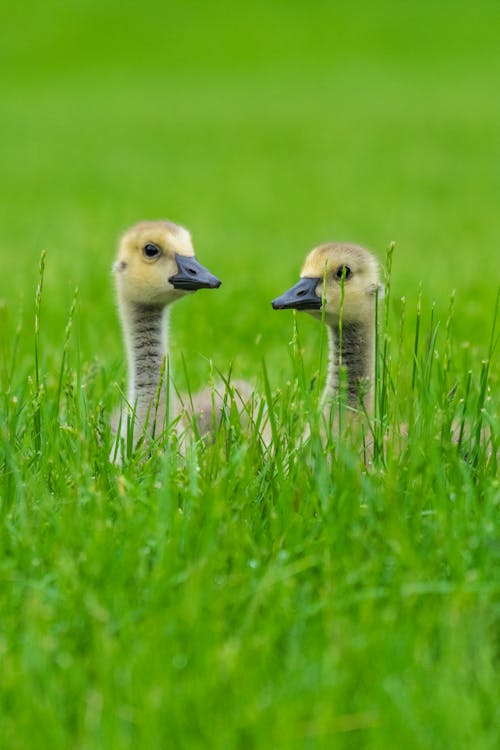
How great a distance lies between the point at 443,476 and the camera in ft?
11.7

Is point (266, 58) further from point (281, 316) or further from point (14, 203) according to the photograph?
point (281, 316)

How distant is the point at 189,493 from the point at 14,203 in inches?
540

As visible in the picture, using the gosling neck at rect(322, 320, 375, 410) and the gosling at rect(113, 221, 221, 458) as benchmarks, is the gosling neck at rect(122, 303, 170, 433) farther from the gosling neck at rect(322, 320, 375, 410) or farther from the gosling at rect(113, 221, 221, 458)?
the gosling neck at rect(322, 320, 375, 410)

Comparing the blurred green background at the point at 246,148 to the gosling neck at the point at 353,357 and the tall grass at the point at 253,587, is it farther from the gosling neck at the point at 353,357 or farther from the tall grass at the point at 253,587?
the tall grass at the point at 253,587

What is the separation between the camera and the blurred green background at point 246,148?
8719 millimetres

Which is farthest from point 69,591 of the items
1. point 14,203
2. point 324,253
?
point 14,203

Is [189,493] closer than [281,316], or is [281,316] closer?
[189,493]

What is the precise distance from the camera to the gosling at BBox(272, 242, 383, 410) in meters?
4.65

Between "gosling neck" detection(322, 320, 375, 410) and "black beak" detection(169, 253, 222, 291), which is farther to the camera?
"gosling neck" detection(322, 320, 375, 410)

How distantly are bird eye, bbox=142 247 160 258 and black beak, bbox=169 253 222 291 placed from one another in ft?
0.51

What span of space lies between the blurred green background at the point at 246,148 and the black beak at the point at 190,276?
2.48 feet

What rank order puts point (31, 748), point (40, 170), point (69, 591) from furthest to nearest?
point (40, 170), point (69, 591), point (31, 748)

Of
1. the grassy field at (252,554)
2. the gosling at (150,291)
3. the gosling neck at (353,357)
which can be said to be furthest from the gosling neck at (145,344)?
the gosling neck at (353,357)

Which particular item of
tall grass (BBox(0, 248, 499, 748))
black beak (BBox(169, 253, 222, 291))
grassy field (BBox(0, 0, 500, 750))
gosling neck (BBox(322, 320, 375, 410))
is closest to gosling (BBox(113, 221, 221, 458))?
black beak (BBox(169, 253, 222, 291))
